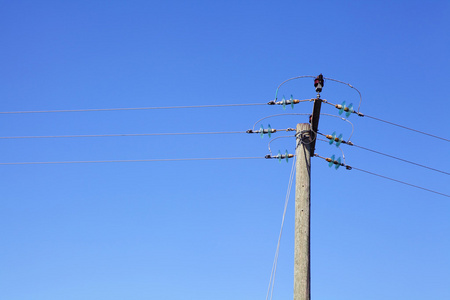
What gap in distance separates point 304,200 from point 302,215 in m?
0.26

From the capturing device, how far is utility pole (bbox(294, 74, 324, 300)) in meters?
9.73

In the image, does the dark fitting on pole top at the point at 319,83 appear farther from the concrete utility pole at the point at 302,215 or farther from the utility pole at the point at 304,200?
the concrete utility pole at the point at 302,215

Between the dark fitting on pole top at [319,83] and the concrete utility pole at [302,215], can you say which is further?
the dark fitting on pole top at [319,83]

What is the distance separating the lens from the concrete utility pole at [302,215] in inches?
382

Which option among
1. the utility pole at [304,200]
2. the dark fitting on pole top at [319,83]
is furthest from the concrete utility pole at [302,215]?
Answer: the dark fitting on pole top at [319,83]

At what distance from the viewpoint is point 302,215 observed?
10156 mm

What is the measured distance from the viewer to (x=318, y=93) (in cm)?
1094

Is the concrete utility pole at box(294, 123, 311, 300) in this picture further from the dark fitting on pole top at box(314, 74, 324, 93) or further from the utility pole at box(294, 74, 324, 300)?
the dark fitting on pole top at box(314, 74, 324, 93)

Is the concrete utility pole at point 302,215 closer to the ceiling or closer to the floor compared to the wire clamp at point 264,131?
closer to the floor

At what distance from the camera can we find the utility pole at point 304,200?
31.9 feet

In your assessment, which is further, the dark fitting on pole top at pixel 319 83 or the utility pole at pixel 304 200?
the dark fitting on pole top at pixel 319 83

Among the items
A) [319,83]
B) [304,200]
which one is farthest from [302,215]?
[319,83]

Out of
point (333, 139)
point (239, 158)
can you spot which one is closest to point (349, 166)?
point (333, 139)

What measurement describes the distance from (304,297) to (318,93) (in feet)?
12.1
